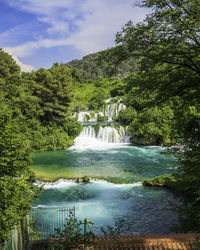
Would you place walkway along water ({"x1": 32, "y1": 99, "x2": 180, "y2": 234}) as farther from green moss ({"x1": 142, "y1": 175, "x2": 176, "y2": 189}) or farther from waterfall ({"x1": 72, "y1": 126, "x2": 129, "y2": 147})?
waterfall ({"x1": 72, "y1": 126, "x2": 129, "y2": 147})

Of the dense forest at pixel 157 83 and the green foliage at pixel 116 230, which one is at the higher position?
the dense forest at pixel 157 83

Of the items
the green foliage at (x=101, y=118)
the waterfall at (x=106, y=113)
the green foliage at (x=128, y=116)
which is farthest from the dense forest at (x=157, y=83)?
the green foliage at (x=101, y=118)

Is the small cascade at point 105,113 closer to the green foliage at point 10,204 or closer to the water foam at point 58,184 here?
the water foam at point 58,184

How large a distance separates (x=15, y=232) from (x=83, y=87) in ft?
191

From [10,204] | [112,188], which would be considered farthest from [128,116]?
[10,204]

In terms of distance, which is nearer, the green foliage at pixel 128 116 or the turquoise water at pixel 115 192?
the turquoise water at pixel 115 192

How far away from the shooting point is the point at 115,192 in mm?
13633

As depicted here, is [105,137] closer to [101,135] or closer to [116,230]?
[101,135]

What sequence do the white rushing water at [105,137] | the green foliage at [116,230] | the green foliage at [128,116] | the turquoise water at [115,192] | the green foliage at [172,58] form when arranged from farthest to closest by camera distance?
the green foliage at [128,116]
the white rushing water at [105,137]
the turquoise water at [115,192]
the green foliage at [116,230]
the green foliage at [172,58]

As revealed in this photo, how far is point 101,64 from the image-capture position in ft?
23.2

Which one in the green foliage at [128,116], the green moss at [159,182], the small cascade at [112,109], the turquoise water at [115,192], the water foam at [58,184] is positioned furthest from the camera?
the small cascade at [112,109]

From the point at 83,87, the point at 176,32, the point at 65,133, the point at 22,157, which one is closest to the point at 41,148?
the point at 65,133

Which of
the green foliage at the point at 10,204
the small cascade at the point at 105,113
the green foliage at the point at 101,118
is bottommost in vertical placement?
the green foliage at the point at 10,204

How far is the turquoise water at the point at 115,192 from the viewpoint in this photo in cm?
1067
